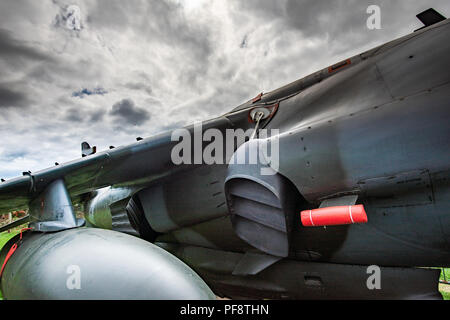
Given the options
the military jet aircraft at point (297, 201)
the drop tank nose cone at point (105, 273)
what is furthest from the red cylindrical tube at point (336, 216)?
the drop tank nose cone at point (105, 273)

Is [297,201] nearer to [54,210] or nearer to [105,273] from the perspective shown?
[105,273]

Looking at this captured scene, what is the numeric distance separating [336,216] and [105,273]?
6.09 ft

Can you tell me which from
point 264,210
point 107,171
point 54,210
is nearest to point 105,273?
point 264,210

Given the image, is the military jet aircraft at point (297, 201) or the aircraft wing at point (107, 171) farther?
the aircraft wing at point (107, 171)

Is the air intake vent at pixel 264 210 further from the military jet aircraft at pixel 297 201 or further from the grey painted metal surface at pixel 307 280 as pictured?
the grey painted metal surface at pixel 307 280

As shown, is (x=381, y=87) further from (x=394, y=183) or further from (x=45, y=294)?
(x=45, y=294)

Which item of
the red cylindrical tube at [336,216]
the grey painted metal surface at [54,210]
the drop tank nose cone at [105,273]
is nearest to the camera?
the drop tank nose cone at [105,273]

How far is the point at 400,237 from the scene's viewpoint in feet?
8.07

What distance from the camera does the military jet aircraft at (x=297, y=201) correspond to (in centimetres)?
194

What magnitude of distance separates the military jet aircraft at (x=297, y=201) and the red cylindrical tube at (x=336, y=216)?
11mm

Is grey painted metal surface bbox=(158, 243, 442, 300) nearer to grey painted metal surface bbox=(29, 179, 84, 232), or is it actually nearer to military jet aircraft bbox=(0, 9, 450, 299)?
military jet aircraft bbox=(0, 9, 450, 299)

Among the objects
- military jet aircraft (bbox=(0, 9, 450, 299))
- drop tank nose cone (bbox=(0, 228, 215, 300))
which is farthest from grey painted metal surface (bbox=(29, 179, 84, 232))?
drop tank nose cone (bbox=(0, 228, 215, 300))
